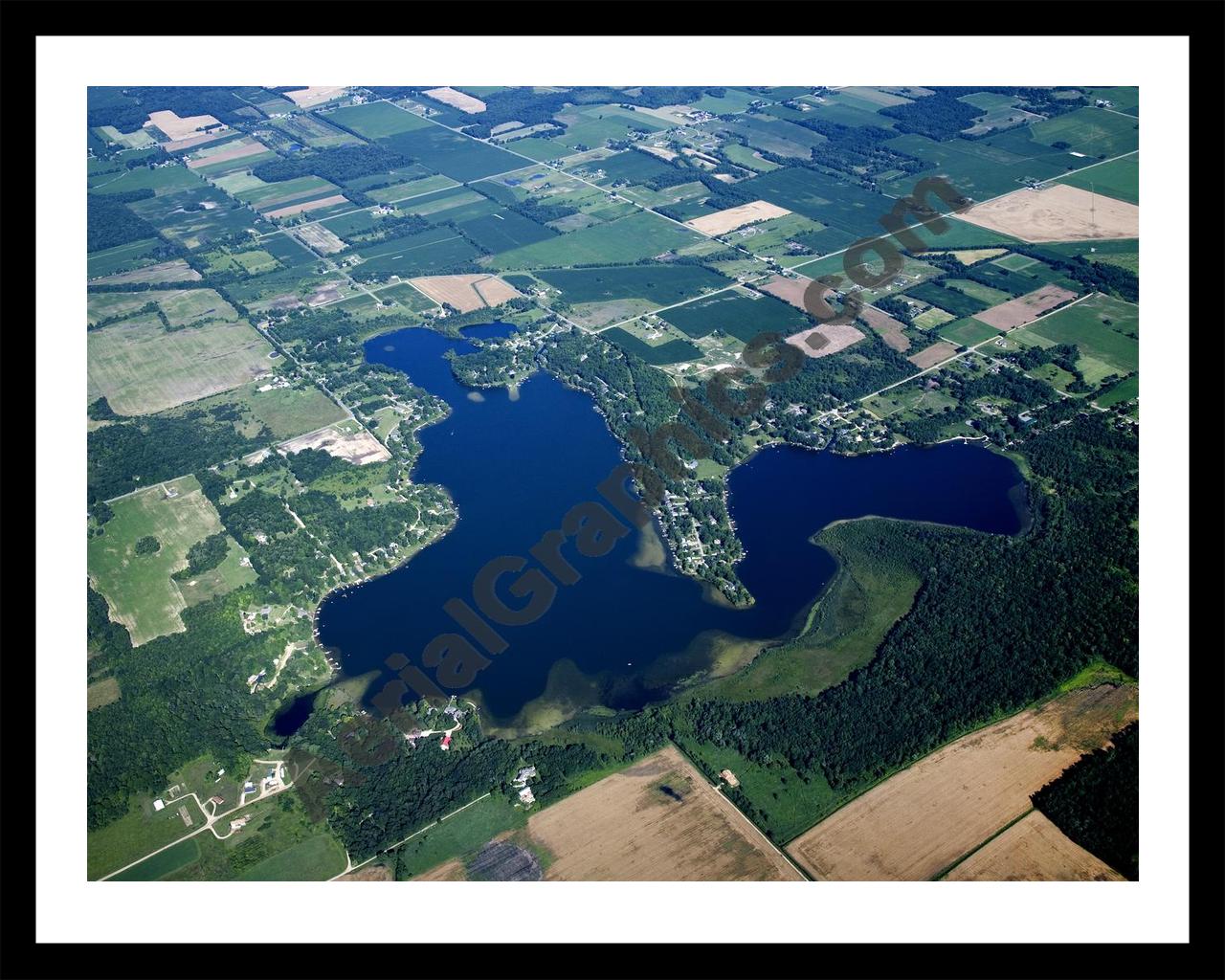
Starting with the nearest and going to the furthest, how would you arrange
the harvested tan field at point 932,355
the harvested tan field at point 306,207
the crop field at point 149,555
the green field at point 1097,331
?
the crop field at point 149,555, the green field at point 1097,331, the harvested tan field at point 932,355, the harvested tan field at point 306,207

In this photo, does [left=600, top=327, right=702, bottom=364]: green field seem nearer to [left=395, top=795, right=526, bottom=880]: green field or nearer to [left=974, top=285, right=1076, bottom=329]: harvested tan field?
[left=974, top=285, right=1076, bottom=329]: harvested tan field

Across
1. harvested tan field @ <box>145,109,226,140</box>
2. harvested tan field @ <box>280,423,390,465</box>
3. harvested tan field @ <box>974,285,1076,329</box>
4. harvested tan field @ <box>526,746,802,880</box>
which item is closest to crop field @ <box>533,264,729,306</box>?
harvested tan field @ <box>974,285,1076,329</box>

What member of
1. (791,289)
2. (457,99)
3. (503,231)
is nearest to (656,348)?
(791,289)

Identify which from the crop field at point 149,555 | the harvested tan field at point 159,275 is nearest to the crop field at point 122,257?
the harvested tan field at point 159,275

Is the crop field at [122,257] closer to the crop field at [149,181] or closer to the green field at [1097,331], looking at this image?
the crop field at [149,181]

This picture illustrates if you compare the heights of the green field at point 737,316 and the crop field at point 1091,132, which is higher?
the crop field at point 1091,132

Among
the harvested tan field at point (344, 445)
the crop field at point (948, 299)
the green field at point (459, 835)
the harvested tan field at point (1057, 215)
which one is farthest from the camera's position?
the harvested tan field at point (1057, 215)

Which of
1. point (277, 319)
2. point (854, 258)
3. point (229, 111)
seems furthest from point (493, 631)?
point (229, 111)
